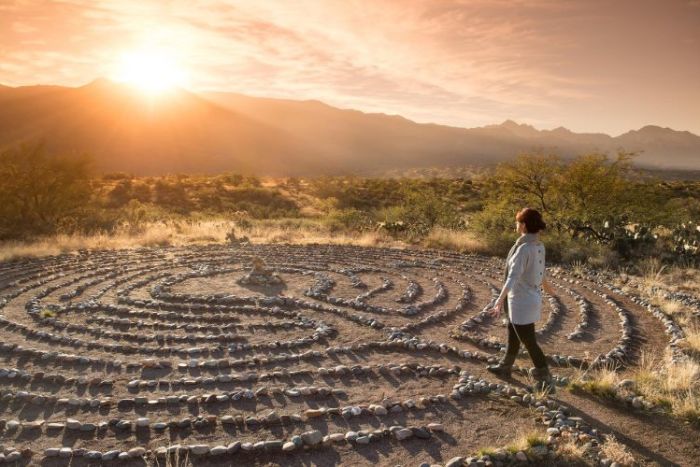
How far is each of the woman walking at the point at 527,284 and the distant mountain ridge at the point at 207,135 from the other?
61077mm

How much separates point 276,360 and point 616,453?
464 centimetres

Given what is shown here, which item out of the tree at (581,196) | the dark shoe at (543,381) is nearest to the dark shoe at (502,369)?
the dark shoe at (543,381)

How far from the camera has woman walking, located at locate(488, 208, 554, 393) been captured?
6.21 m

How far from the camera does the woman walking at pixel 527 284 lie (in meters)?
6.21

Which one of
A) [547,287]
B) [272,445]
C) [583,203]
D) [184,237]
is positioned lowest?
[184,237]

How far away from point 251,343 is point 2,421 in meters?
3.59

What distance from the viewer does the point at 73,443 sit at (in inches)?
212

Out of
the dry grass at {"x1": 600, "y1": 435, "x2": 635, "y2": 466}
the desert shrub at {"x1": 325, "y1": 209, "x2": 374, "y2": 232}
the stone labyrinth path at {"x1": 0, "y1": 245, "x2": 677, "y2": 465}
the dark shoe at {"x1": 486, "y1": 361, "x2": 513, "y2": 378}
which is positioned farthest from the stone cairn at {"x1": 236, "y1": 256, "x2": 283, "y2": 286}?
the desert shrub at {"x1": 325, "y1": 209, "x2": 374, "y2": 232}

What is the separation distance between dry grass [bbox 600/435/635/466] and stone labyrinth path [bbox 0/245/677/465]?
0.22 meters

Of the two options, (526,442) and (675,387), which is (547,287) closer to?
(675,387)

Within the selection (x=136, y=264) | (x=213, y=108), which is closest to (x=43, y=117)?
(x=213, y=108)

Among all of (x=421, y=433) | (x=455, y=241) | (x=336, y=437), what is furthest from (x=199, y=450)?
(x=455, y=241)

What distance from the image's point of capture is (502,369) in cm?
704

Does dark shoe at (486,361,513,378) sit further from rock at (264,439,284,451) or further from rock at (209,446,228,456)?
rock at (209,446,228,456)
